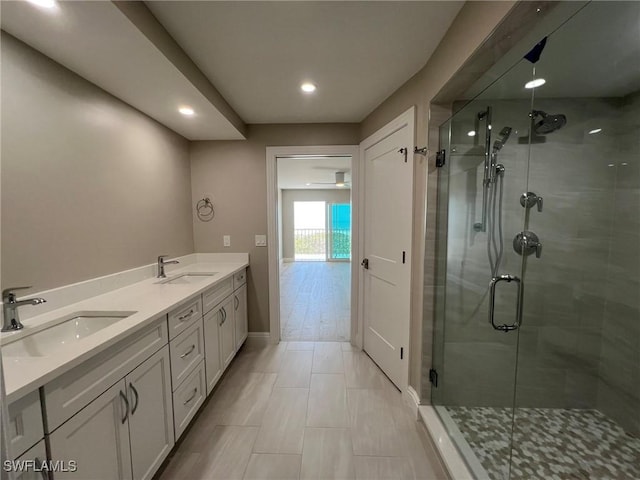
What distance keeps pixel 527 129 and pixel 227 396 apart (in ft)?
9.80

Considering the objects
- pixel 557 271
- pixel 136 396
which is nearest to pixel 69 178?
pixel 136 396

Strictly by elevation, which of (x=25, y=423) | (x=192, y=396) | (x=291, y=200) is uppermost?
(x=291, y=200)

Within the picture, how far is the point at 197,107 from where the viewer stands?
6.24 feet

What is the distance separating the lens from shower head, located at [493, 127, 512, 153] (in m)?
1.74

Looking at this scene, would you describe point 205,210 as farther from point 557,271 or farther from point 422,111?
point 557,271

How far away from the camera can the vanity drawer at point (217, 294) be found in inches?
71.3

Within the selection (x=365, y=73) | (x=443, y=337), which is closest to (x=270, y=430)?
(x=443, y=337)

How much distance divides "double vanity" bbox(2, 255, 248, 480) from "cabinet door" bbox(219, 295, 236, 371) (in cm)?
13

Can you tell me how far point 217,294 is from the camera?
2.00m

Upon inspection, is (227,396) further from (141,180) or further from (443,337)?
(141,180)

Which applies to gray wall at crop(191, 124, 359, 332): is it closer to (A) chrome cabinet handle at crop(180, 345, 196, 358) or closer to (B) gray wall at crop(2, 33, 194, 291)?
(B) gray wall at crop(2, 33, 194, 291)

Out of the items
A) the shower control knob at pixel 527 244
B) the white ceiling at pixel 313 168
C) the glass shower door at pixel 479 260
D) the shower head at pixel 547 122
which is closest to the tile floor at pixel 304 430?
the glass shower door at pixel 479 260

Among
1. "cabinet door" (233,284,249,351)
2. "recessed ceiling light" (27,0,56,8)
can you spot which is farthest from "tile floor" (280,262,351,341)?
"recessed ceiling light" (27,0,56,8)

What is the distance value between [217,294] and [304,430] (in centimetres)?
115
